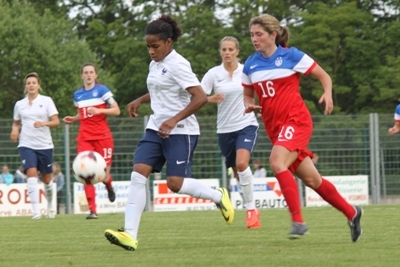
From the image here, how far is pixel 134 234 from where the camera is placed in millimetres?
8555

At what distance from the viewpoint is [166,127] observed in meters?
8.52

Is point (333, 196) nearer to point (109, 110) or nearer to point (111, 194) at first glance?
point (109, 110)

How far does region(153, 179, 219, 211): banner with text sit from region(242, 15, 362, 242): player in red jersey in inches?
512

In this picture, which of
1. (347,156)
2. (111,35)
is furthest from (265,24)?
(111,35)

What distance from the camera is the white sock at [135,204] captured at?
8.56m

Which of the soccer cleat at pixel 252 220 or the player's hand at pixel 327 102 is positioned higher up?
→ the player's hand at pixel 327 102

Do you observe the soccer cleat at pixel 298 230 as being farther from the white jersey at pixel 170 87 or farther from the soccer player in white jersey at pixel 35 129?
the soccer player in white jersey at pixel 35 129

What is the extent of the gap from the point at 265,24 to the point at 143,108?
116 ft

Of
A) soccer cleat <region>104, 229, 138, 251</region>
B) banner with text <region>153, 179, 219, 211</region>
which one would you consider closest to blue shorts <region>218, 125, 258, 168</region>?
soccer cleat <region>104, 229, 138, 251</region>

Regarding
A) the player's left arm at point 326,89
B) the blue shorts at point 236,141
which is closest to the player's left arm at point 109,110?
the blue shorts at point 236,141

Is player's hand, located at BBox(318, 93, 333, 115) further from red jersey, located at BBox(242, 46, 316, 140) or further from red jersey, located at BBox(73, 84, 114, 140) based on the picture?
red jersey, located at BBox(73, 84, 114, 140)

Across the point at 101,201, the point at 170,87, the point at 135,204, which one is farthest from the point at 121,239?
the point at 101,201

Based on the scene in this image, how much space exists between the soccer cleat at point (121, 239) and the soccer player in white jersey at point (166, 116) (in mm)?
113

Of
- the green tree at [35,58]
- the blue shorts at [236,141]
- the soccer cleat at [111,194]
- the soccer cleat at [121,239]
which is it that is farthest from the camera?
the green tree at [35,58]
